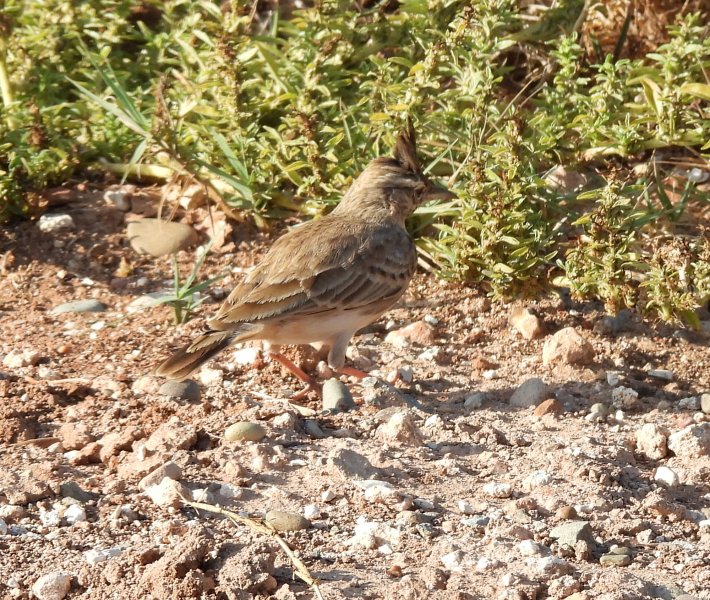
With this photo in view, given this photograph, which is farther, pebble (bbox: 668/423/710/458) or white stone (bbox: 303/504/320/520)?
pebble (bbox: 668/423/710/458)

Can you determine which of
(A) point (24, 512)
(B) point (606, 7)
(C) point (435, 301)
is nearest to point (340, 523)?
(A) point (24, 512)

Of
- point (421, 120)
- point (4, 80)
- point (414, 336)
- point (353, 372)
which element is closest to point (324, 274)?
point (353, 372)

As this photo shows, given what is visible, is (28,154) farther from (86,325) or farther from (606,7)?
(606,7)

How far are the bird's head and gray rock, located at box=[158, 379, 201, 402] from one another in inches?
53.3

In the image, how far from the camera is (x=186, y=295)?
6.21 m

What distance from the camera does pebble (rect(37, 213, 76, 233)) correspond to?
23.3 ft

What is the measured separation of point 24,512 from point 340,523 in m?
1.16

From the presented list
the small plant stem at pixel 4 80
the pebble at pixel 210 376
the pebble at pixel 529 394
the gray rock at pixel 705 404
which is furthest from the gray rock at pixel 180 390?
the small plant stem at pixel 4 80

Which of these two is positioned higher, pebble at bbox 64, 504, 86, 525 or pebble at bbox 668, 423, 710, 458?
pebble at bbox 64, 504, 86, 525

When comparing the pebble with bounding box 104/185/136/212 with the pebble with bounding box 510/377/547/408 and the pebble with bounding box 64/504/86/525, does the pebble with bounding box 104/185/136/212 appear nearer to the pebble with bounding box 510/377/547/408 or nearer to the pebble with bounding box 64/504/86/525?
the pebble with bounding box 510/377/547/408

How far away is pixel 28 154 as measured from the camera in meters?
7.14

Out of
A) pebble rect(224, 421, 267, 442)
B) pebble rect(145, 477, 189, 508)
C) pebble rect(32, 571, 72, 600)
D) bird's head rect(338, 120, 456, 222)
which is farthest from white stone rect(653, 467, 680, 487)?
pebble rect(32, 571, 72, 600)

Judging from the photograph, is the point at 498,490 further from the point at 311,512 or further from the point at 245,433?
the point at 245,433

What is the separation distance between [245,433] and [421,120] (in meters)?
2.29
